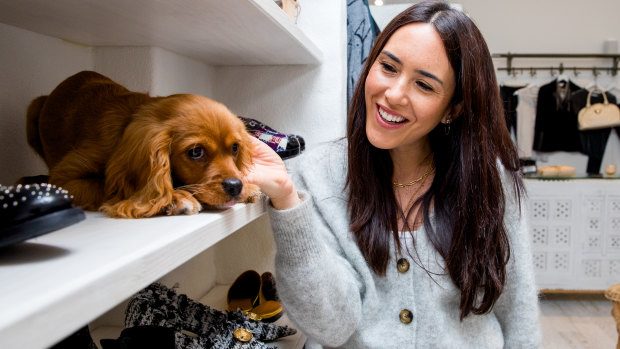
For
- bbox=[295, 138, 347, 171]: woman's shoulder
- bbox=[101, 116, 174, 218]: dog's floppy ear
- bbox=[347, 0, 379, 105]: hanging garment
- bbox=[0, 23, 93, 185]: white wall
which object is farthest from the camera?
bbox=[347, 0, 379, 105]: hanging garment

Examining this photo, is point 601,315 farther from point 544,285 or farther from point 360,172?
point 360,172

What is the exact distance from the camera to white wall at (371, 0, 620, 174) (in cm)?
407

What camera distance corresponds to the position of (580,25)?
409 cm

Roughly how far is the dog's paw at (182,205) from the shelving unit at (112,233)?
1cm

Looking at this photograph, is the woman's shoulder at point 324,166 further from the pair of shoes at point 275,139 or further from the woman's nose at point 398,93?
the woman's nose at point 398,93

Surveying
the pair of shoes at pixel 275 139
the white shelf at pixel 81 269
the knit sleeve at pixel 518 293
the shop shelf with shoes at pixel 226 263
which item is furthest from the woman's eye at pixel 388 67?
the shop shelf with shoes at pixel 226 263

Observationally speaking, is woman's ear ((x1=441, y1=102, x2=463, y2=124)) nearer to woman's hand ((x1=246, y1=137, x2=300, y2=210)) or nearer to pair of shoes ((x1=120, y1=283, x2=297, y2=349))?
woman's hand ((x1=246, y1=137, x2=300, y2=210))

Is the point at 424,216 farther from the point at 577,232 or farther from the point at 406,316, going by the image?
the point at 577,232

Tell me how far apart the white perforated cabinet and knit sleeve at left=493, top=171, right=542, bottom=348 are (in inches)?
95.3

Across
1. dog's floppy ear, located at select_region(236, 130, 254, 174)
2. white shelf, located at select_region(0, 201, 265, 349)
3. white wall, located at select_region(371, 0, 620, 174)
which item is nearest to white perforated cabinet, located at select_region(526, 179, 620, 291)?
white wall, located at select_region(371, 0, 620, 174)

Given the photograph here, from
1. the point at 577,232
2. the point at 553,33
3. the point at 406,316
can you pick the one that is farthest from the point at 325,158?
the point at 553,33

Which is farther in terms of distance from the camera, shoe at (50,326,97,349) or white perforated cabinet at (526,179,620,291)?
white perforated cabinet at (526,179,620,291)

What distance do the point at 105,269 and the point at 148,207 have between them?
0.76 feet

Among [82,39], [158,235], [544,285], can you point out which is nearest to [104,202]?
[158,235]
